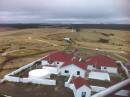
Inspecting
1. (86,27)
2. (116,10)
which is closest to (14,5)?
(86,27)

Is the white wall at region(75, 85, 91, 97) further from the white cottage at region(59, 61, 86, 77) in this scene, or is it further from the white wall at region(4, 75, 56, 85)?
the white wall at region(4, 75, 56, 85)

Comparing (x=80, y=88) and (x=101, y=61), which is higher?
(x=101, y=61)

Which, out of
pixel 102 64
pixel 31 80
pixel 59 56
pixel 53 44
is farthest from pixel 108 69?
pixel 31 80

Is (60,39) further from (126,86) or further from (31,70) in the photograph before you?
(126,86)

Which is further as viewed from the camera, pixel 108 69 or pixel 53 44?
pixel 53 44

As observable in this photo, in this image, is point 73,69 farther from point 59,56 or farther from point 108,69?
point 108,69

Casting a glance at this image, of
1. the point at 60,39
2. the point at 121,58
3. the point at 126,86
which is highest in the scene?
the point at 60,39

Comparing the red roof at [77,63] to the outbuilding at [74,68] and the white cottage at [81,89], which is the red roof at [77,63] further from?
the white cottage at [81,89]
